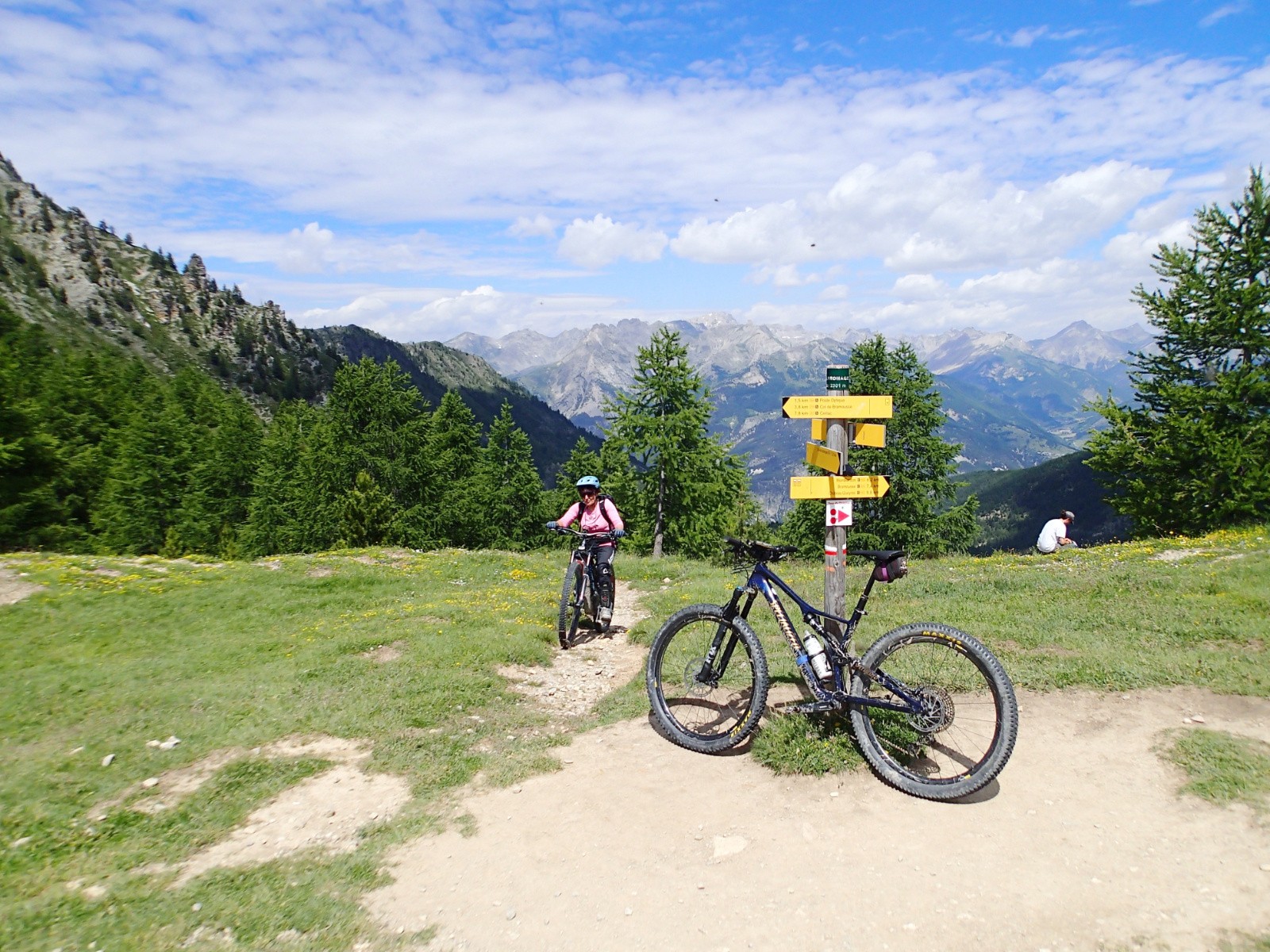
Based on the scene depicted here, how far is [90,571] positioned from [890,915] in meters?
19.6

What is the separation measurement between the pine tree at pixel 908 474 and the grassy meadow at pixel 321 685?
1495 cm

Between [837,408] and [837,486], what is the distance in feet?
2.88

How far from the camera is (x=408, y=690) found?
29.5 feet

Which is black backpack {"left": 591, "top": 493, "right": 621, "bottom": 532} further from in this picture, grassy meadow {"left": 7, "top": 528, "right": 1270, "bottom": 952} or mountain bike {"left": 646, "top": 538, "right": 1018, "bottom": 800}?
mountain bike {"left": 646, "top": 538, "right": 1018, "bottom": 800}

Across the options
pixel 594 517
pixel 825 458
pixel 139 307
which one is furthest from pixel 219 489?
pixel 139 307

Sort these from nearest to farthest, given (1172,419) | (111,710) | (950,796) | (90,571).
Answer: (950,796) < (111,710) < (90,571) < (1172,419)

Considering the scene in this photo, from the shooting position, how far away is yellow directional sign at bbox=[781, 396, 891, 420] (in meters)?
7.05

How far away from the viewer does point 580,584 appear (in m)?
12.2

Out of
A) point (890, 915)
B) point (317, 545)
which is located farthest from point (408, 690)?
point (317, 545)

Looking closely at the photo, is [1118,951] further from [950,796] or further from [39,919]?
[39,919]

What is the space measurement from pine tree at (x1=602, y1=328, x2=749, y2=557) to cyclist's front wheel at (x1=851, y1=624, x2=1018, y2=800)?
24.7 m

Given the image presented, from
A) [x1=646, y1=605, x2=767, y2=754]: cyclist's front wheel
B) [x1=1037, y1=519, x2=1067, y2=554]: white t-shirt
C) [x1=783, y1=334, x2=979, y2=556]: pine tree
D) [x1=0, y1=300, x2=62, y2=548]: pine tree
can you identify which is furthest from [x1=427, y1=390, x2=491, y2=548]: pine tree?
[x1=646, y1=605, x2=767, y2=754]: cyclist's front wheel

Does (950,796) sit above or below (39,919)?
above

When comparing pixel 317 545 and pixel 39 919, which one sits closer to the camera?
pixel 39 919
